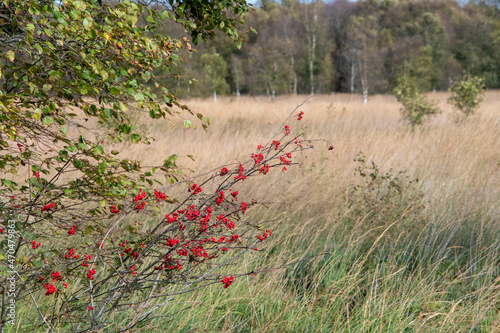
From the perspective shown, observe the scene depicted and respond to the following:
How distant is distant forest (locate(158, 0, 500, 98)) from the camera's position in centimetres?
3073

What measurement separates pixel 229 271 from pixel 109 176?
3.64 ft

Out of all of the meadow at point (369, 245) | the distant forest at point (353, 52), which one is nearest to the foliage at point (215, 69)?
the distant forest at point (353, 52)

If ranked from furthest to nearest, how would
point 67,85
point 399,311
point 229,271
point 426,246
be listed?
point 426,246
point 229,271
point 399,311
point 67,85

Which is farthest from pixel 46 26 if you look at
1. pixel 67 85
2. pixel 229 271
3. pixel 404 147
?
pixel 404 147

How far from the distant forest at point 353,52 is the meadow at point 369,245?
73.0 feet

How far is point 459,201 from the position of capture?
3.63m

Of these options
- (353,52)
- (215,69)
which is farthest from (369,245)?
(353,52)

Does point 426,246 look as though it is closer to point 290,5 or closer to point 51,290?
point 51,290

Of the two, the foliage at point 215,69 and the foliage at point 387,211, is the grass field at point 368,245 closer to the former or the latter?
the foliage at point 387,211

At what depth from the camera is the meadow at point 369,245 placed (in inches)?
87.5

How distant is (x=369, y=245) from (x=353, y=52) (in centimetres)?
3063

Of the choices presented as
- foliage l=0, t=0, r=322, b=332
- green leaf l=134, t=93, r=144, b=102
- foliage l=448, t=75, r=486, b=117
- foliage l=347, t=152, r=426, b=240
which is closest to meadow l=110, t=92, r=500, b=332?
foliage l=347, t=152, r=426, b=240

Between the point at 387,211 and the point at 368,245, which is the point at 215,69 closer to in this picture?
the point at 387,211

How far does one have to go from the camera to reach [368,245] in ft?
10.4
